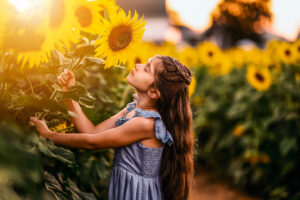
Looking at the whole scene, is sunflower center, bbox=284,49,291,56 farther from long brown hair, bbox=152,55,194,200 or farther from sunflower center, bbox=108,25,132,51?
sunflower center, bbox=108,25,132,51

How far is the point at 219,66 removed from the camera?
730 centimetres

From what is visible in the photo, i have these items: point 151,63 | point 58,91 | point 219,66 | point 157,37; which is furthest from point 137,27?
point 157,37

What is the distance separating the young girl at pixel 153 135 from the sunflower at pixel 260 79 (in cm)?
340

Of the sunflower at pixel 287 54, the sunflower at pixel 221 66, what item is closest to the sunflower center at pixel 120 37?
the sunflower at pixel 287 54

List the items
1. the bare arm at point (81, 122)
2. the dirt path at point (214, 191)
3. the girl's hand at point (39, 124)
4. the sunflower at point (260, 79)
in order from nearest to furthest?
the girl's hand at point (39, 124)
the bare arm at point (81, 122)
the sunflower at point (260, 79)
the dirt path at point (214, 191)

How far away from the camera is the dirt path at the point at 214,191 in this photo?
5.45 meters

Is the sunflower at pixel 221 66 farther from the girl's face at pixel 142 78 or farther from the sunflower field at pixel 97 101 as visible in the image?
the girl's face at pixel 142 78

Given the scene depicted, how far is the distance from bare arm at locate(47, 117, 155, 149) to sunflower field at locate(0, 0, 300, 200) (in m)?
0.07

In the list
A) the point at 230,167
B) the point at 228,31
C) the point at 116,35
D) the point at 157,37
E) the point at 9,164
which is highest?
the point at 157,37

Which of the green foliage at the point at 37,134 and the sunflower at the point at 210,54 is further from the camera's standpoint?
the sunflower at the point at 210,54

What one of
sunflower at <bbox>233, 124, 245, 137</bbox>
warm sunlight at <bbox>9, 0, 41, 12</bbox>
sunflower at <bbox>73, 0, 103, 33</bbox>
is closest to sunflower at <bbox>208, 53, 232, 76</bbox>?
sunflower at <bbox>233, 124, 245, 137</bbox>

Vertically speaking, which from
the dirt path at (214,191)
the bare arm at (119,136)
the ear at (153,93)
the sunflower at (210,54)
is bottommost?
the dirt path at (214,191)

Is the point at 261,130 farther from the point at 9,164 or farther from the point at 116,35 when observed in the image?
the point at 9,164

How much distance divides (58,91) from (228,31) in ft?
58.0
